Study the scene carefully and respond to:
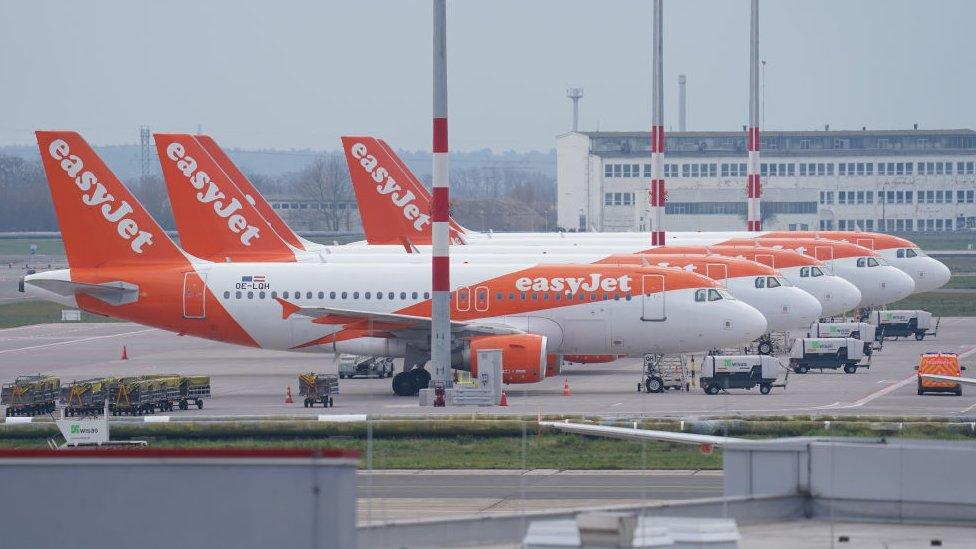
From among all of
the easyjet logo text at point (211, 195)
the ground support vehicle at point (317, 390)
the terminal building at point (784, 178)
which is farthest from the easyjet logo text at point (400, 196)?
the terminal building at point (784, 178)

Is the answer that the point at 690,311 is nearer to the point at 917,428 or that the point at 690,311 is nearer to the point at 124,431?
the point at 917,428

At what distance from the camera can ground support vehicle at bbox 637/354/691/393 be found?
5544 centimetres

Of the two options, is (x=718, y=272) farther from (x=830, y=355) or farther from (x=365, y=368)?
(x=365, y=368)

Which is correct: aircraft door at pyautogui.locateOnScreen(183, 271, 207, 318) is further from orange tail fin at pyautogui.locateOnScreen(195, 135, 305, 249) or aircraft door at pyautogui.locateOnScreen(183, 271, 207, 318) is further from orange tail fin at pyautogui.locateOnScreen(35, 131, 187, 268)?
orange tail fin at pyautogui.locateOnScreen(195, 135, 305, 249)

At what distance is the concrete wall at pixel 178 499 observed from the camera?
18.2 metres

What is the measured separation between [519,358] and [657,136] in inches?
1283

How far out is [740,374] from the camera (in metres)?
54.7

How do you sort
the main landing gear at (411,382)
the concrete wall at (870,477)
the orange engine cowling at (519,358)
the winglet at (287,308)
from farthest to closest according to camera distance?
1. the winglet at (287,308)
2. the main landing gear at (411,382)
3. the orange engine cowling at (519,358)
4. the concrete wall at (870,477)

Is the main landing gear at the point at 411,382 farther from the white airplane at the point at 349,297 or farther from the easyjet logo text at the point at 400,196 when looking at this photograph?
the easyjet logo text at the point at 400,196

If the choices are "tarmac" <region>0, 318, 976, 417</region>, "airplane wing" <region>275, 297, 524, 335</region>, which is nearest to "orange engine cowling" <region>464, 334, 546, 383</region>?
"tarmac" <region>0, 318, 976, 417</region>

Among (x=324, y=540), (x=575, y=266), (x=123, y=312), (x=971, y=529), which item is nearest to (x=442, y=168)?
(x=575, y=266)

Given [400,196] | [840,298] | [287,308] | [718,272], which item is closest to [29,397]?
[287,308]

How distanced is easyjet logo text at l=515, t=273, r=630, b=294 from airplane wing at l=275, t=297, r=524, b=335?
66.6 inches

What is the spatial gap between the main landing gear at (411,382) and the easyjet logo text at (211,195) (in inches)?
634
